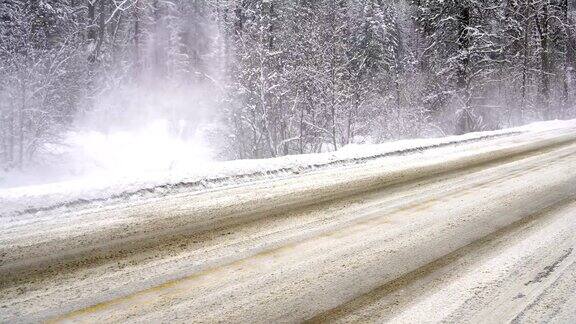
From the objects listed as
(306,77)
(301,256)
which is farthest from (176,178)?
(306,77)

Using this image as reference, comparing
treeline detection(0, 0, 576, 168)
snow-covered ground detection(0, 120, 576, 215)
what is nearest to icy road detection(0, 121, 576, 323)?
snow-covered ground detection(0, 120, 576, 215)

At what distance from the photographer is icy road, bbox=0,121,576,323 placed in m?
2.31

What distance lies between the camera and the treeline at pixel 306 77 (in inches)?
599

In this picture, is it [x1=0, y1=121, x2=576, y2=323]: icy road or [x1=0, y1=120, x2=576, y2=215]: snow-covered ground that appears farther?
[x1=0, y1=120, x2=576, y2=215]: snow-covered ground

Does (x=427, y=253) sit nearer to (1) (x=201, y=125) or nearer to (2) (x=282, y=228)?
(2) (x=282, y=228)

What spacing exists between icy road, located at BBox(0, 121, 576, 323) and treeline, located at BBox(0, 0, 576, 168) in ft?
42.7

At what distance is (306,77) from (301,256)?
17987 millimetres

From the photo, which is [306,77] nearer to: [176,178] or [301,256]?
[176,178]

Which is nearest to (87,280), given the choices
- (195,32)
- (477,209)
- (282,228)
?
(282,228)

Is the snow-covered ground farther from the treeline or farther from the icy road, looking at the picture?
the treeline

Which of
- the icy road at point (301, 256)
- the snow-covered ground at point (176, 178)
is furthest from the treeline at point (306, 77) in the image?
the icy road at point (301, 256)

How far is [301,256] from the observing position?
9.95ft

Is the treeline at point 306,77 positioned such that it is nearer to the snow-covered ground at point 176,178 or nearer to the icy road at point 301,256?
the snow-covered ground at point 176,178

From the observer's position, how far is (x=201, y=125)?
31984 millimetres
